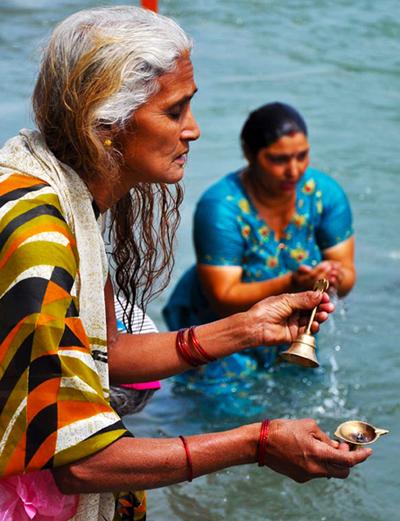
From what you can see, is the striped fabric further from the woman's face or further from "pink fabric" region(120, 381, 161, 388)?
the woman's face

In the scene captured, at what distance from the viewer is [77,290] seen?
2.64 m

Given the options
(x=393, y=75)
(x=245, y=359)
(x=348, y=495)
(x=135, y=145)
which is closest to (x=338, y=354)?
(x=245, y=359)

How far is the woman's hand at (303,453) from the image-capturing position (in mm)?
2664

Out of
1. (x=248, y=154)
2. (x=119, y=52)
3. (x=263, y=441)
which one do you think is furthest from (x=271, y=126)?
(x=263, y=441)

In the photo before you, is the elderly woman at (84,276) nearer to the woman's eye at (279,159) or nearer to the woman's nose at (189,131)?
the woman's nose at (189,131)

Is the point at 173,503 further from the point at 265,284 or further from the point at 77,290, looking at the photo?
the point at 77,290

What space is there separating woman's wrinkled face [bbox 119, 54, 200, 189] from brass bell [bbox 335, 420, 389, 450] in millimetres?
743

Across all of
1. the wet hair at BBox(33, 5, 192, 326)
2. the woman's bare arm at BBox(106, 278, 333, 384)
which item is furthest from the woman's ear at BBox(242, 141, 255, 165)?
the wet hair at BBox(33, 5, 192, 326)

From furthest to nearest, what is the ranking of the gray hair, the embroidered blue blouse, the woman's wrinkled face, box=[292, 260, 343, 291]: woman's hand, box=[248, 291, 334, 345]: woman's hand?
the embroidered blue blouse → box=[292, 260, 343, 291]: woman's hand → box=[248, 291, 334, 345]: woman's hand → the woman's wrinkled face → the gray hair

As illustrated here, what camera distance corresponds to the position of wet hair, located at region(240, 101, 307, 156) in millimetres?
5301

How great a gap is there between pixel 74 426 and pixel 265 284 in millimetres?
2648

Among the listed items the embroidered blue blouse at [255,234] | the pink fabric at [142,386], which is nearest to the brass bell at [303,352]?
the pink fabric at [142,386]

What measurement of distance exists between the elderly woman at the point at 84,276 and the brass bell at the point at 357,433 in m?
0.09

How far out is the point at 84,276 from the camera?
2664 millimetres
